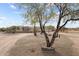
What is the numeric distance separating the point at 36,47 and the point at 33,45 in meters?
0.03

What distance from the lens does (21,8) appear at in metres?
2.15

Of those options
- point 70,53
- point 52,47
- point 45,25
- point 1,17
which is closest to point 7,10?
point 1,17

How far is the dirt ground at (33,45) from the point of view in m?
2.14

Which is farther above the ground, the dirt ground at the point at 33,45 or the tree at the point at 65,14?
the tree at the point at 65,14

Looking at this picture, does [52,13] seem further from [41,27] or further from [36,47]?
[36,47]

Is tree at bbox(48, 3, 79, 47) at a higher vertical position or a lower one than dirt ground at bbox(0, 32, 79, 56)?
higher

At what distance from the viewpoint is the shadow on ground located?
7.02 feet

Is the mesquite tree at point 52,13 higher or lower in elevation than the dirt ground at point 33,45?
higher

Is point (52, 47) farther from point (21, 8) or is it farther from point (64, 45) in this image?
point (21, 8)

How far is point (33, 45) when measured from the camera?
215 centimetres

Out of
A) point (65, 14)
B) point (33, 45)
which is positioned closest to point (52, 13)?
point (65, 14)

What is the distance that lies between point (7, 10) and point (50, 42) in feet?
1.59

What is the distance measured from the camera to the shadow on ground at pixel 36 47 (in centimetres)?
214

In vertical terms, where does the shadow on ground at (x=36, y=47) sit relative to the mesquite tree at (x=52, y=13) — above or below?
below
